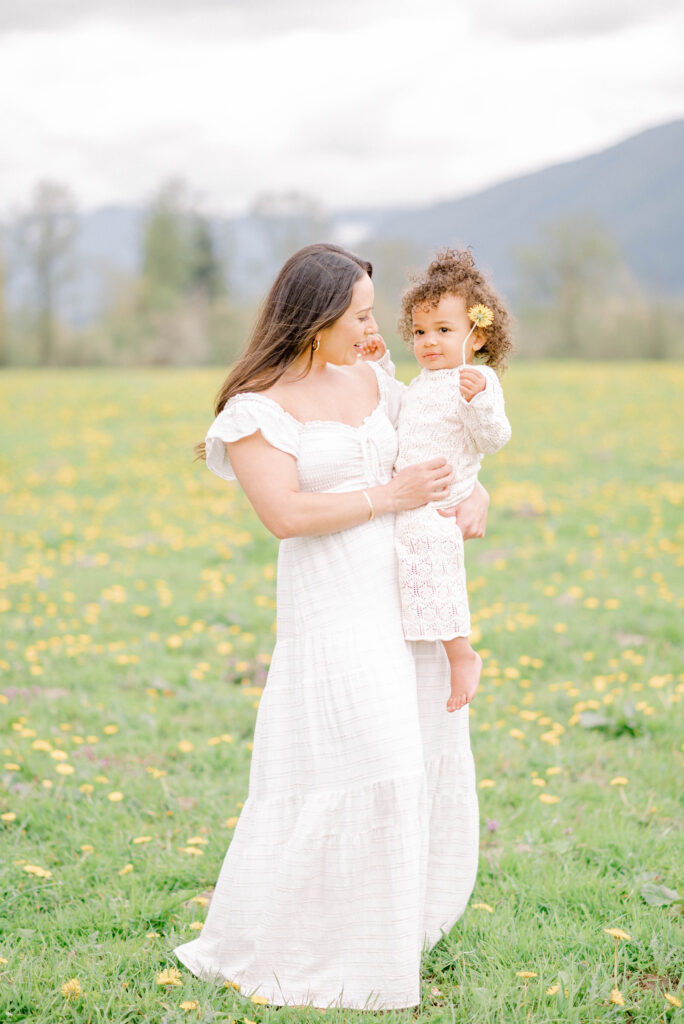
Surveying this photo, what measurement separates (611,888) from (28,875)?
213 centimetres

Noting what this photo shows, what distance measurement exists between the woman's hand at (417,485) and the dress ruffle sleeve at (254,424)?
0.30 metres

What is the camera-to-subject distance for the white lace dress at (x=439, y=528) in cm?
275

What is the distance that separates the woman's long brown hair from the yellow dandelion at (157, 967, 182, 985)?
173 centimetres

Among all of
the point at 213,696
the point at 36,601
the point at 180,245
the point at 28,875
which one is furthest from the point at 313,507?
the point at 180,245

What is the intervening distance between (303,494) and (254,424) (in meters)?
0.23

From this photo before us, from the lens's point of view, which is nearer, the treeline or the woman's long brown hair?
the woman's long brown hair

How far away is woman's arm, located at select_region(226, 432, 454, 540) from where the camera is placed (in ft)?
8.63

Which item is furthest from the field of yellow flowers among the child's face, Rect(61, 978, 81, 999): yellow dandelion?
the child's face

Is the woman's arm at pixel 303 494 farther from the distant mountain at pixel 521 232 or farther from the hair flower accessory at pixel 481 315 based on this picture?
the distant mountain at pixel 521 232

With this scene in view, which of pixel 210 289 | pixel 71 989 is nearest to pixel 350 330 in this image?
pixel 71 989

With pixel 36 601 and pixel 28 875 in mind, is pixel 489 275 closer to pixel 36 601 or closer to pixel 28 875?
pixel 28 875

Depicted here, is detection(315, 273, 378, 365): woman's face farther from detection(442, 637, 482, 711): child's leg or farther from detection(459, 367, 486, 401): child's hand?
detection(442, 637, 482, 711): child's leg

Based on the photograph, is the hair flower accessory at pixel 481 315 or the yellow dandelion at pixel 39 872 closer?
the hair flower accessory at pixel 481 315

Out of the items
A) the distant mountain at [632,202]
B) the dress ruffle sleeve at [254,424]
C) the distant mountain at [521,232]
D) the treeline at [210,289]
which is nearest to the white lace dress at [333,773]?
the dress ruffle sleeve at [254,424]
